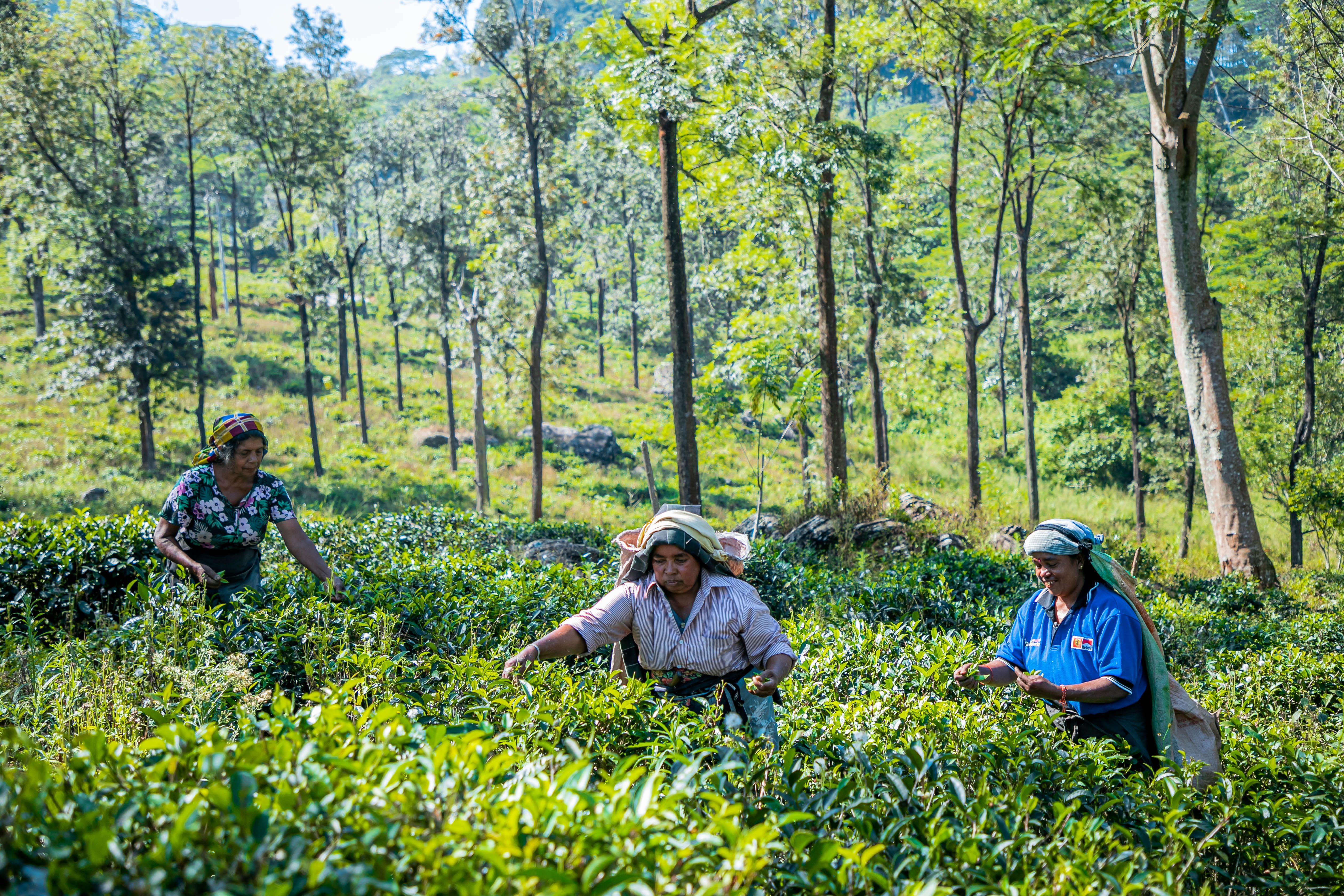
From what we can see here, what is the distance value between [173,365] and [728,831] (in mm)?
24803

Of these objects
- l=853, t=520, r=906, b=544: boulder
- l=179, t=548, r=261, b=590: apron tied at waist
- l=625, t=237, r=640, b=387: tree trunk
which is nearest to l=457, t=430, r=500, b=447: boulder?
l=625, t=237, r=640, b=387: tree trunk

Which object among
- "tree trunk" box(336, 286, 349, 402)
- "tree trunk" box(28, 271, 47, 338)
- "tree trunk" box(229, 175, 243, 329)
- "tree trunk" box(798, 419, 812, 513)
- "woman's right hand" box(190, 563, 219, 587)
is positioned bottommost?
"tree trunk" box(798, 419, 812, 513)

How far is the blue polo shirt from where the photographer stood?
3.68 meters

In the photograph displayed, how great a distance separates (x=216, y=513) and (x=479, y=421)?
18047 mm

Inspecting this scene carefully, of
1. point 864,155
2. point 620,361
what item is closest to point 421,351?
point 620,361

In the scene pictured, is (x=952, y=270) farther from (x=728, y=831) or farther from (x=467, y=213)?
(x=728, y=831)

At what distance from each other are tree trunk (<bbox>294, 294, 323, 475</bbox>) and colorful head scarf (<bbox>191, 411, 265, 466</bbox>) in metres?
20.5

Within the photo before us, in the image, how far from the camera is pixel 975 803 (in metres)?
2.52

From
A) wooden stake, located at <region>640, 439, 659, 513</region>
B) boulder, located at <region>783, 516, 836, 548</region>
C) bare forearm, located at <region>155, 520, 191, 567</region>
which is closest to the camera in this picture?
bare forearm, located at <region>155, 520, 191, 567</region>

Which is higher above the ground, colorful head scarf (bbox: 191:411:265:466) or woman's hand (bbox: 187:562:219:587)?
colorful head scarf (bbox: 191:411:265:466)

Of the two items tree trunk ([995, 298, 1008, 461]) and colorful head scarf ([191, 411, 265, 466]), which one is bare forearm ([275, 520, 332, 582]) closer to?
colorful head scarf ([191, 411, 265, 466])

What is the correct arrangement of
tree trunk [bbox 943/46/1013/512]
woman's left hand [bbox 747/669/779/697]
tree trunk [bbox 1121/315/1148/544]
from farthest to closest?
tree trunk [bbox 1121/315/1148/544]
tree trunk [bbox 943/46/1013/512]
woman's left hand [bbox 747/669/779/697]

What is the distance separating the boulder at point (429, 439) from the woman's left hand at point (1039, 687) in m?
28.4

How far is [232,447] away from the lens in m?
5.05
